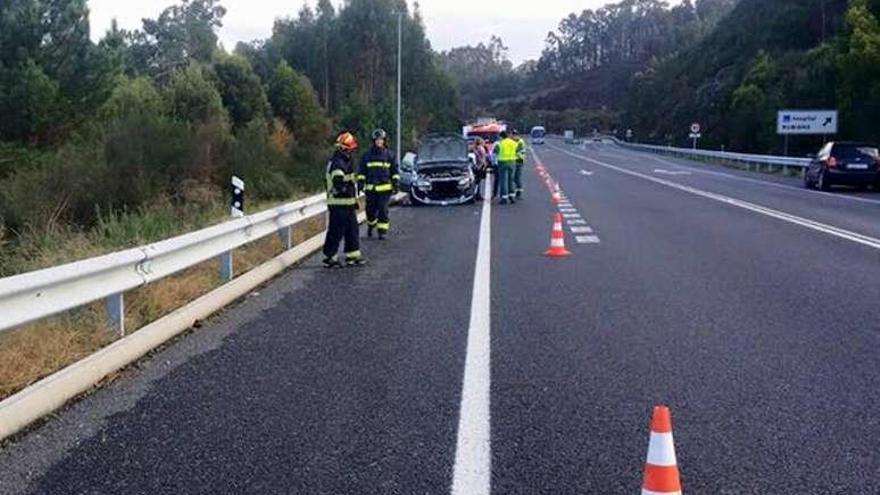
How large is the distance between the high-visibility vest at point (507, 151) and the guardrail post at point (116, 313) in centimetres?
1705

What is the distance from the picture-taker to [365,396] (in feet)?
20.2

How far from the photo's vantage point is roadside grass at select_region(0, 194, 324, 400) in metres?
6.63

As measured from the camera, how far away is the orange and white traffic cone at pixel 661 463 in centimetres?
378

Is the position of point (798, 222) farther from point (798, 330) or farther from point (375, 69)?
point (375, 69)

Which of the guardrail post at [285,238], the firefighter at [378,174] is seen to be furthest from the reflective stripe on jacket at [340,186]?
the firefighter at [378,174]

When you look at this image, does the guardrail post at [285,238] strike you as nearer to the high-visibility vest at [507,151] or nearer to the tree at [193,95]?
the high-visibility vest at [507,151]

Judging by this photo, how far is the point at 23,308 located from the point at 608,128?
154m

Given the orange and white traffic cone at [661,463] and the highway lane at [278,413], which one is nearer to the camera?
the orange and white traffic cone at [661,463]

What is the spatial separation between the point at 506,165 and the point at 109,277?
17450mm

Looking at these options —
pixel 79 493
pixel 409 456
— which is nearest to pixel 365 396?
pixel 409 456

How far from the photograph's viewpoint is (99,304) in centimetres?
875

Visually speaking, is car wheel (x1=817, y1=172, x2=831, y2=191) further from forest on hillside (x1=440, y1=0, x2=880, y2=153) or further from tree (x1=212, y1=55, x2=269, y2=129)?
tree (x1=212, y1=55, x2=269, y2=129)

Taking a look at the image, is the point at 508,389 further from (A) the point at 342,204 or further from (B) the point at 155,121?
(B) the point at 155,121

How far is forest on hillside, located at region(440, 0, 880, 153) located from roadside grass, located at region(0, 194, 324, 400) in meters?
37.5
